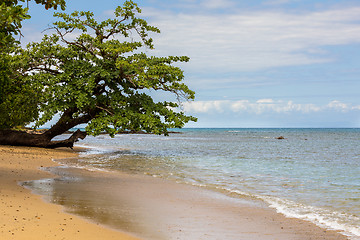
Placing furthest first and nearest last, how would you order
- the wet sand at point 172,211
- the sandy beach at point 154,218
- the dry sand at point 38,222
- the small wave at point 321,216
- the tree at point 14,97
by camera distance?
the tree at point 14,97 < the small wave at point 321,216 < the wet sand at point 172,211 < the sandy beach at point 154,218 < the dry sand at point 38,222

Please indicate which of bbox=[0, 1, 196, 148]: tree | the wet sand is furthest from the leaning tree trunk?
the wet sand

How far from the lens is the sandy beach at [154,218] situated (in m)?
6.50

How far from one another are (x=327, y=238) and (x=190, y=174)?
9829 mm

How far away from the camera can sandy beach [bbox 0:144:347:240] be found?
6.50 metres

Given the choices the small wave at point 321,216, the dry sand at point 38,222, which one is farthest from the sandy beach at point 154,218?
the small wave at point 321,216

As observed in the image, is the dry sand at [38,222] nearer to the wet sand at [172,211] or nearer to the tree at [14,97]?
the wet sand at [172,211]

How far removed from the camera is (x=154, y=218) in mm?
7930

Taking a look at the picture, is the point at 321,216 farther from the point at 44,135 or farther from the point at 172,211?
the point at 44,135

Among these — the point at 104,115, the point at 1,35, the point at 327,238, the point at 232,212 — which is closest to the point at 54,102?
the point at 104,115

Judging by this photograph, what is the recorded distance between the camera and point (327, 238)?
7262 millimetres

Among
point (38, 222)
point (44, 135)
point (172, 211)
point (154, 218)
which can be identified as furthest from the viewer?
point (44, 135)

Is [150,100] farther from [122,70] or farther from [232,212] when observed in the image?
[232,212]

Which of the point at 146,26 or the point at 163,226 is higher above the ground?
the point at 146,26

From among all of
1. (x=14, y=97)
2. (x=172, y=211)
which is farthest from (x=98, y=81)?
(x=172, y=211)
